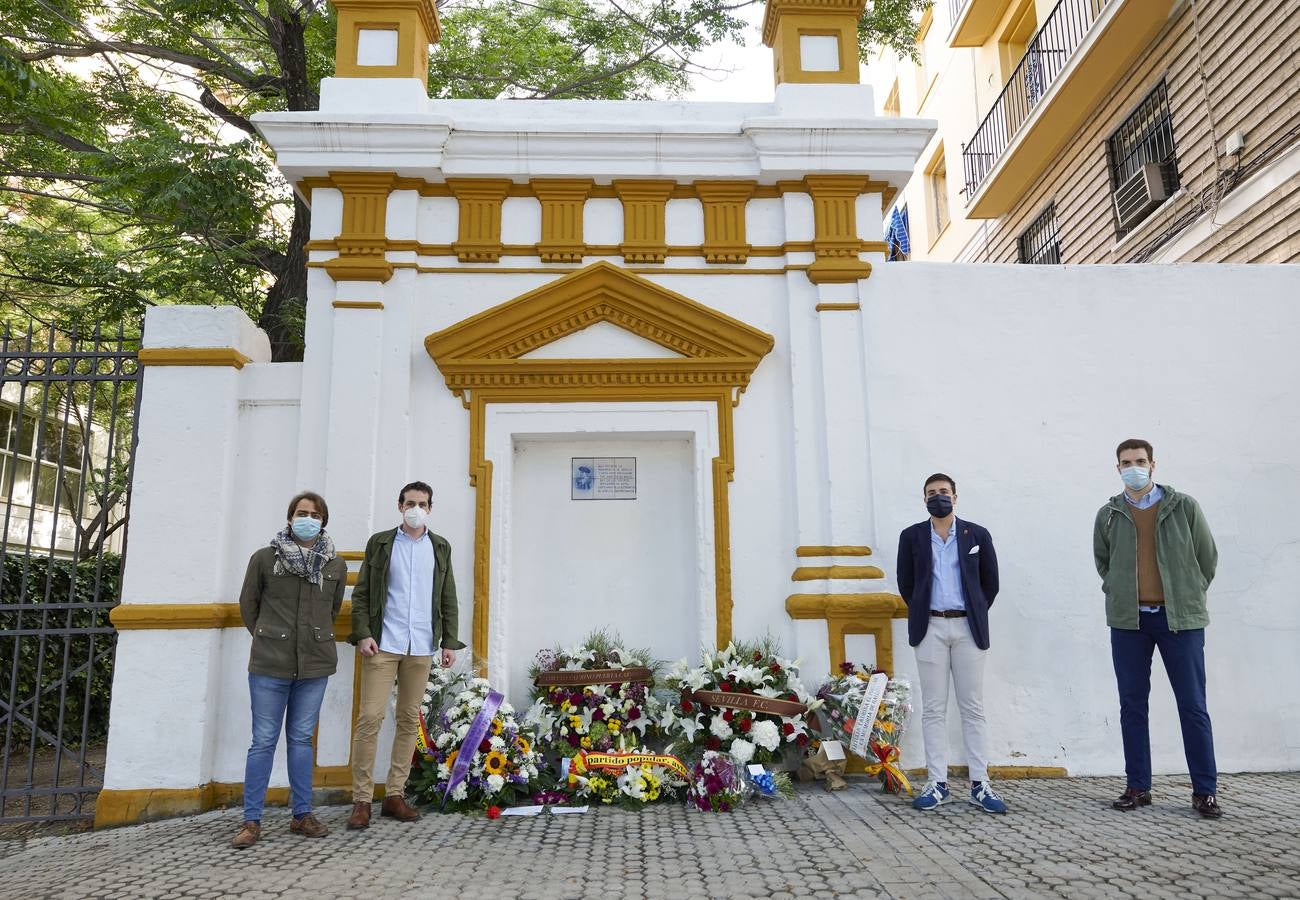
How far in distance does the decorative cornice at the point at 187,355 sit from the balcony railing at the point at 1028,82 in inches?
360

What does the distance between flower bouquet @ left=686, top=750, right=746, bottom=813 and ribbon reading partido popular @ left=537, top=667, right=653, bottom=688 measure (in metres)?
0.70

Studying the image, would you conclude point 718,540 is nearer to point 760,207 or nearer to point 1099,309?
point 760,207

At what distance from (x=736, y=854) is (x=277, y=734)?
98.3 inches

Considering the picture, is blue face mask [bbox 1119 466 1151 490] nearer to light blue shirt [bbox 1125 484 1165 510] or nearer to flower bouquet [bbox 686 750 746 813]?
light blue shirt [bbox 1125 484 1165 510]

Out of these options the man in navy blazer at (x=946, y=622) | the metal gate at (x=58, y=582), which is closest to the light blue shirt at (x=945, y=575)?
the man in navy blazer at (x=946, y=622)

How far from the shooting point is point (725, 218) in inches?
252

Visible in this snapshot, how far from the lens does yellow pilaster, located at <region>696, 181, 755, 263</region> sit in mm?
6336

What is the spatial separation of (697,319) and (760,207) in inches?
40.8

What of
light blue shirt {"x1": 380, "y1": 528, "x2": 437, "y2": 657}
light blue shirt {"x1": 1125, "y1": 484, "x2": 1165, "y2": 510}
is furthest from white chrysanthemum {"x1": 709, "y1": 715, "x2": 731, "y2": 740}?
light blue shirt {"x1": 1125, "y1": 484, "x2": 1165, "y2": 510}

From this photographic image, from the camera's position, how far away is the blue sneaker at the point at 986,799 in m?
4.81

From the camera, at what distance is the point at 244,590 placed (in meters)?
4.83

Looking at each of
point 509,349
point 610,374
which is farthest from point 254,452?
point 610,374

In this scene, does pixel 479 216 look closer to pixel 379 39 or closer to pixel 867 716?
pixel 379 39

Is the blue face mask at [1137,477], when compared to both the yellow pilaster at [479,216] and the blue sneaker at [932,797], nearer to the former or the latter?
the blue sneaker at [932,797]
